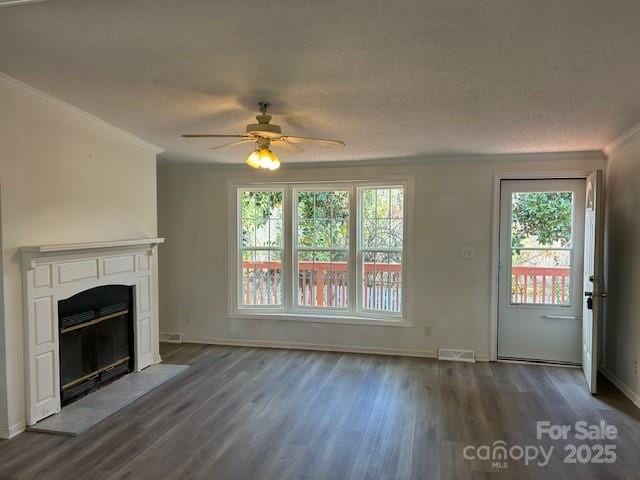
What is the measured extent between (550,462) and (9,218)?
388 cm

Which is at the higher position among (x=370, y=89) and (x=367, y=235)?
(x=370, y=89)

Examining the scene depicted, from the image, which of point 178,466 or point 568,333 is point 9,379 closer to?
point 178,466

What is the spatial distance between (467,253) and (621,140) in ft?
5.84

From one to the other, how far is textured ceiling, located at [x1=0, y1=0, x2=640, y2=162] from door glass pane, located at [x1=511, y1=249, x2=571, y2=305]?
150 cm

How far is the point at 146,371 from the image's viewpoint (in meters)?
4.22

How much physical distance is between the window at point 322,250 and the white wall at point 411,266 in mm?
197

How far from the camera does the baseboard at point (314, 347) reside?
491cm

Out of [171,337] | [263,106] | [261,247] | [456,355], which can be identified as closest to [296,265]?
[261,247]

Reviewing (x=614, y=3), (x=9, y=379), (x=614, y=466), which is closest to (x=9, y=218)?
(x=9, y=379)

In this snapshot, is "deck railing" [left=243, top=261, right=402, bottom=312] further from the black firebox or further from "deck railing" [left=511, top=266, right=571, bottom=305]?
the black firebox

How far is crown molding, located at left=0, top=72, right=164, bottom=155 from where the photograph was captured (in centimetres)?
271

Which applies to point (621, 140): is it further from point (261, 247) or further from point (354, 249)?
point (261, 247)

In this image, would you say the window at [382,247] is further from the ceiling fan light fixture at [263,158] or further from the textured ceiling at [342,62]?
the ceiling fan light fixture at [263,158]

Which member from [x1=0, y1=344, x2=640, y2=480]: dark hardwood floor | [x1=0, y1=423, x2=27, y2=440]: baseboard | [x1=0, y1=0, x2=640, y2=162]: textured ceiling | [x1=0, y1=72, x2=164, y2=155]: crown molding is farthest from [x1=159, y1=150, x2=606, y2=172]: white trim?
[x1=0, y1=423, x2=27, y2=440]: baseboard
